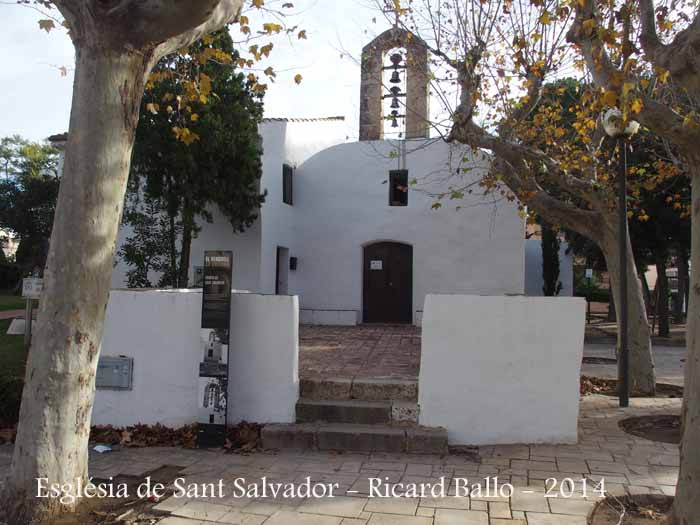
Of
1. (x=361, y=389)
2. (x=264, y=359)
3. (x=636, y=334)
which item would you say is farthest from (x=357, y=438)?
(x=636, y=334)

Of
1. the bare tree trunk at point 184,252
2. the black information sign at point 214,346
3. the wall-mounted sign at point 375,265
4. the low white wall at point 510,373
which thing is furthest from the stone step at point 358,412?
the wall-mounted sign at point 375,265

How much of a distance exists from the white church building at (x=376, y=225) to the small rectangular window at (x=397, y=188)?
0.03 metres

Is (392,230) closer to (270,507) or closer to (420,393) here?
(420,393)

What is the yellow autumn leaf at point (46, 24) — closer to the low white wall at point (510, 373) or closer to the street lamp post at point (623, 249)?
the low white wall at point (510, 373)

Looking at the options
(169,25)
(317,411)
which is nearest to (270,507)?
(317,411)

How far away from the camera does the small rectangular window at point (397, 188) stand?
562 inches

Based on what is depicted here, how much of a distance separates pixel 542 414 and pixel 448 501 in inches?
72.4

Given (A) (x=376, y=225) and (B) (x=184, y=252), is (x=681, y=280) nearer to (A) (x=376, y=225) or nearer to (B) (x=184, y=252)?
(A) (x=376, y=225)

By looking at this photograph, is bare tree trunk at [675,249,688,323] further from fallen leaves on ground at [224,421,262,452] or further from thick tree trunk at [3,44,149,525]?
thick tree trunk at [3,44,149,525]

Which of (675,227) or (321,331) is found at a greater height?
(675,227)

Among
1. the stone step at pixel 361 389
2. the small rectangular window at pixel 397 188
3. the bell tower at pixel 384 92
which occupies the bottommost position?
the stone step at pixel 361 389

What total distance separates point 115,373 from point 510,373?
13.3 feet

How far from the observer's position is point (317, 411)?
5.77 m

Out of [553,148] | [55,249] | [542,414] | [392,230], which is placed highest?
[553,148]
